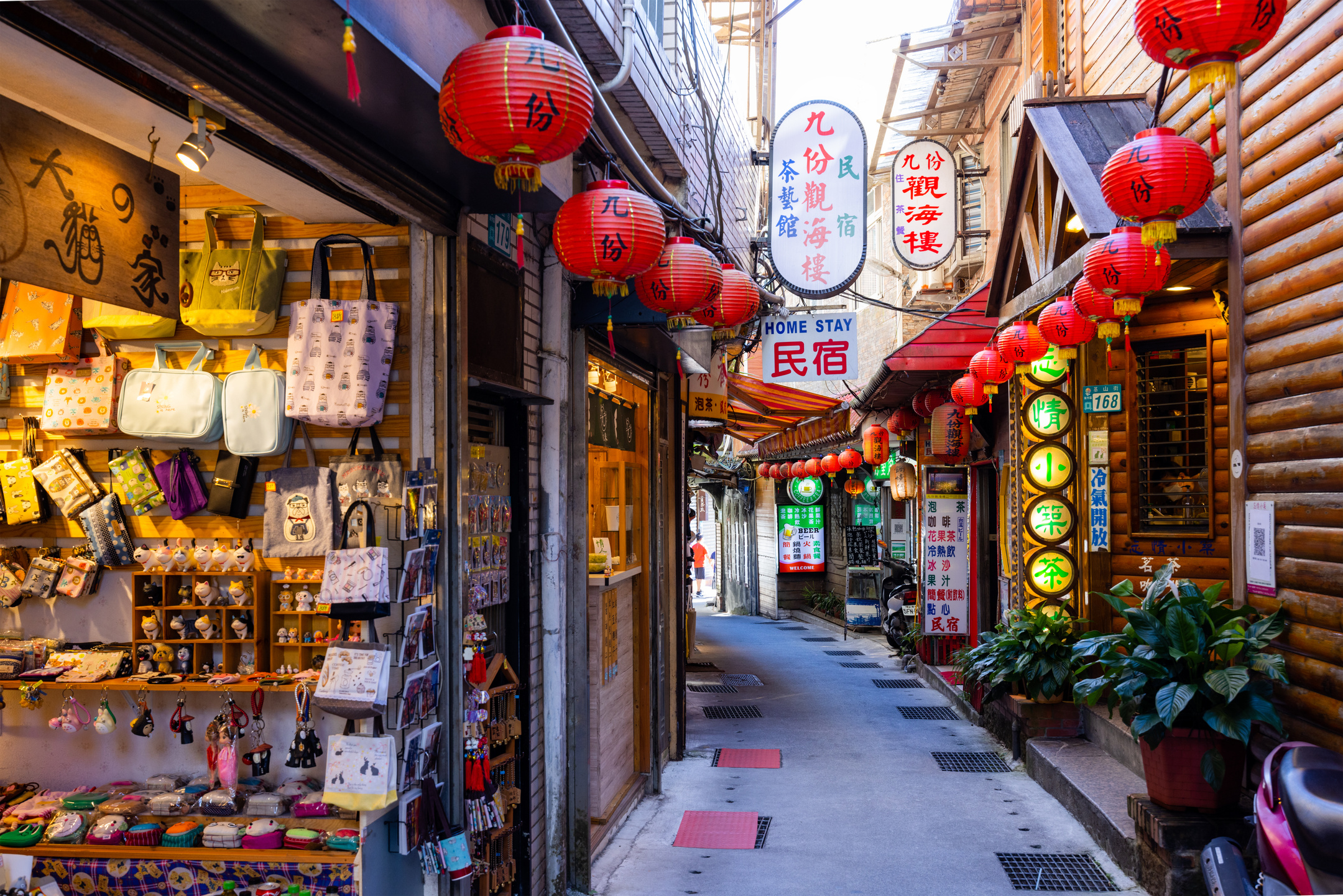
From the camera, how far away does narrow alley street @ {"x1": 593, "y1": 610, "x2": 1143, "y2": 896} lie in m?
6.39

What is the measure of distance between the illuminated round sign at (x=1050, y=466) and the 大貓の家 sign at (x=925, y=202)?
4790 millimetres

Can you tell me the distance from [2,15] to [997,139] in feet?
49.7

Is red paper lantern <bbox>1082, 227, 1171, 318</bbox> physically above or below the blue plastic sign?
above

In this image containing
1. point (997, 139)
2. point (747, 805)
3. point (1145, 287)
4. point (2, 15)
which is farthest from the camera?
point (997, 139)

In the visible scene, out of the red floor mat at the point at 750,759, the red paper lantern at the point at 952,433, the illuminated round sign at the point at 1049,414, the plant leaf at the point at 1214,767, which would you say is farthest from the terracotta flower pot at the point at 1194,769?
the red paper lantern at the point at 952,433

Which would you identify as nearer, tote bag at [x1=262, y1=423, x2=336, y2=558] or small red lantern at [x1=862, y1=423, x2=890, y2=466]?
tote bag at [x1=262, y1=423, x2=336, y2=558]

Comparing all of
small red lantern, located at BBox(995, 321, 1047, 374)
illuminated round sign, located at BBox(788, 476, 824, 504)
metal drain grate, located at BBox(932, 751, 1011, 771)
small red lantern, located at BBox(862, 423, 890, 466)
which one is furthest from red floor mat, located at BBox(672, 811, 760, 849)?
illuminated round sign, located at BBox(788, 476, 824, 504)

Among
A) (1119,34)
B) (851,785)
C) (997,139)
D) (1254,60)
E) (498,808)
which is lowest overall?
(851,785)

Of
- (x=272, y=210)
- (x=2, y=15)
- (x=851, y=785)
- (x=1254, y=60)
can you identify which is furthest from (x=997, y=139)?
(x=2, y=15)

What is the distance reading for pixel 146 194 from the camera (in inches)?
136

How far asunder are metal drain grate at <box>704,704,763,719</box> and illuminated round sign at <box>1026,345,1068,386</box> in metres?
5.54

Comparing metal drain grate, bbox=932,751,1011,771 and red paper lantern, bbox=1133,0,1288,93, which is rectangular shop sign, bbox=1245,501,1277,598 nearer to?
red paper lantern, bbox=1133,0,1288,93

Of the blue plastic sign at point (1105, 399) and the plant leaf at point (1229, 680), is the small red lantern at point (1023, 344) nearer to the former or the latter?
the blue plastic sign at point (1105, 399)

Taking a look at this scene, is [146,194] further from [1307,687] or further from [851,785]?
[851,785]
